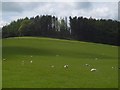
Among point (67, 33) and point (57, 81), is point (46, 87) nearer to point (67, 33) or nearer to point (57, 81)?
point (57, 81)

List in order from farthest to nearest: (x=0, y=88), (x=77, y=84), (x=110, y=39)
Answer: (x=110, y=39) < (x=77, y=84) < (x=0, y=88)

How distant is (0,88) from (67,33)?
376 feet

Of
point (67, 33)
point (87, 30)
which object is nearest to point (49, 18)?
point (67, 33)

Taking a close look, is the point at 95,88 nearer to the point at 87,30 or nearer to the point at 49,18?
the point at 87,30

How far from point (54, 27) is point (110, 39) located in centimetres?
3291

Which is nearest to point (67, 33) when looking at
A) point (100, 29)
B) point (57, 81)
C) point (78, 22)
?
point (78, 22)

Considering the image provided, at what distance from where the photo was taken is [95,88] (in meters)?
14.7

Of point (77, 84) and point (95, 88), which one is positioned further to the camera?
point (77, 84)

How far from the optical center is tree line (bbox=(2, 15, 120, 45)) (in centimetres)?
11350

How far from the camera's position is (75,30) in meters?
123

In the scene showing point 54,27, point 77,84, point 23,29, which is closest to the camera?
point 77,84

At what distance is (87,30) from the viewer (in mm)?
115312

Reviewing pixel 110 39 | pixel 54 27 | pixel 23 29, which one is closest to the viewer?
pixel 110 39

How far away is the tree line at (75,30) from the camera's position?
11350 cm
